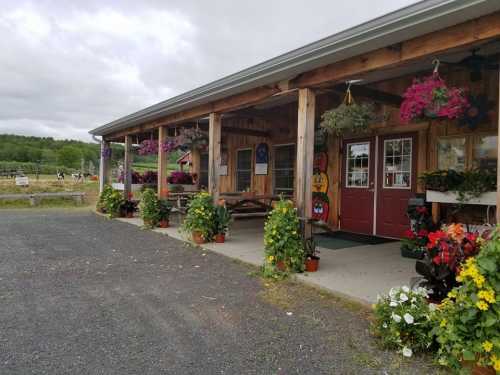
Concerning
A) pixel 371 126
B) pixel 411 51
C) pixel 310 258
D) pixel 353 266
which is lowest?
pixel 353 266

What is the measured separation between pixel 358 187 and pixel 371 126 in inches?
44.9

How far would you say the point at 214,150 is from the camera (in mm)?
5691

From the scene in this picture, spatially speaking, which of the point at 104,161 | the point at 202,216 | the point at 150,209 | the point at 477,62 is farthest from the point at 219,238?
the point at 104,161

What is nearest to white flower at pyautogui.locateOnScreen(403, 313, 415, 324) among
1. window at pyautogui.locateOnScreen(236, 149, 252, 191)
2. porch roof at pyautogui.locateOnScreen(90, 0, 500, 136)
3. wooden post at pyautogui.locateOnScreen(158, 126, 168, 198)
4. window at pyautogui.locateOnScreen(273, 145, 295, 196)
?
porch roof at pyautogui.locateOnScreen(90, 0, 500, 136)

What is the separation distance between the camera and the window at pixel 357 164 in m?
6.27

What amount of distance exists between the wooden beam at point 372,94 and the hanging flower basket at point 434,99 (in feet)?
3.80

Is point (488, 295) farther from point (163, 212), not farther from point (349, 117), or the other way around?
point (163, 212)

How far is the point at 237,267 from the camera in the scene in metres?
4.24

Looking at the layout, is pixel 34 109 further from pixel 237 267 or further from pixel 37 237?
pixel 237 267

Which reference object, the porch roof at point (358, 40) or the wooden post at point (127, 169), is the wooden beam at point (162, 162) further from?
the porch roof at point (358, 40)

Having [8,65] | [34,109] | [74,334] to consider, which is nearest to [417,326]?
[74,334]

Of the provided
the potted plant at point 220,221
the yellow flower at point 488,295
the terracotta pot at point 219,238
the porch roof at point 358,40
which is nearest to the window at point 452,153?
the porch roof at point 358,40

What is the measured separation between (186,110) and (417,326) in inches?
208

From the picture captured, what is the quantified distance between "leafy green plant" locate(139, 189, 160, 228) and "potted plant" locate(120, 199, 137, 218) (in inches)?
78.9
